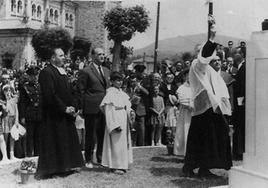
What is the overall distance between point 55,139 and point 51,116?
13.4 inches

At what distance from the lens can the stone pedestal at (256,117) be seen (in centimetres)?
459

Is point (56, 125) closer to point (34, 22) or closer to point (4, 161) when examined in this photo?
point (4, 161)

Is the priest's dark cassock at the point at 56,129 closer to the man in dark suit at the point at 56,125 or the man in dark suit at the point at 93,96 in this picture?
the man in dark suit at the point at 56,125

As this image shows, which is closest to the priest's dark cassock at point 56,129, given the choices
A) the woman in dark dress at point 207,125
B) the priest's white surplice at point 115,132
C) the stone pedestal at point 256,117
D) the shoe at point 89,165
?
the priest's white surplice at point 115,132

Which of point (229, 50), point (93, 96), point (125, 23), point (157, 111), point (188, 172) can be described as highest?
point (125, 23)

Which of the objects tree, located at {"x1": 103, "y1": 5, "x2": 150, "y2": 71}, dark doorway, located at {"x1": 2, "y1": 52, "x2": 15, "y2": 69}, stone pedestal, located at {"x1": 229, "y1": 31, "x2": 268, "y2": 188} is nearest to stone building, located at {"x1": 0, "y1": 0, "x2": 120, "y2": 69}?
dark doorway, located at {"x1": 2, "y1": 52, "x2": 15, "y2": 69}

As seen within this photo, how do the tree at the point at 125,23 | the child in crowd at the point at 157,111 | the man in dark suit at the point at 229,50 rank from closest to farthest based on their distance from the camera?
the child in crowd at the point at 157,111 < the man in dark suit at the point at 229,50 < the tree at the point at 125,23

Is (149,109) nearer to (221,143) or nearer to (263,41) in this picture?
(221,143)

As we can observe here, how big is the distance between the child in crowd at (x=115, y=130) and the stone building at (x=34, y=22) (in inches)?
1145

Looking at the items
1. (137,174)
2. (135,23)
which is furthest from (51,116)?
(135,23)

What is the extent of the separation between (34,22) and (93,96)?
137 feet

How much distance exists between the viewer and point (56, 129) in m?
6.56

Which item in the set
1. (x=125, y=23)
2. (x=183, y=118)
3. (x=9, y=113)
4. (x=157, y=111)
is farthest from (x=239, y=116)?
(x=125, y=23)

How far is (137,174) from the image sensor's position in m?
6.79
